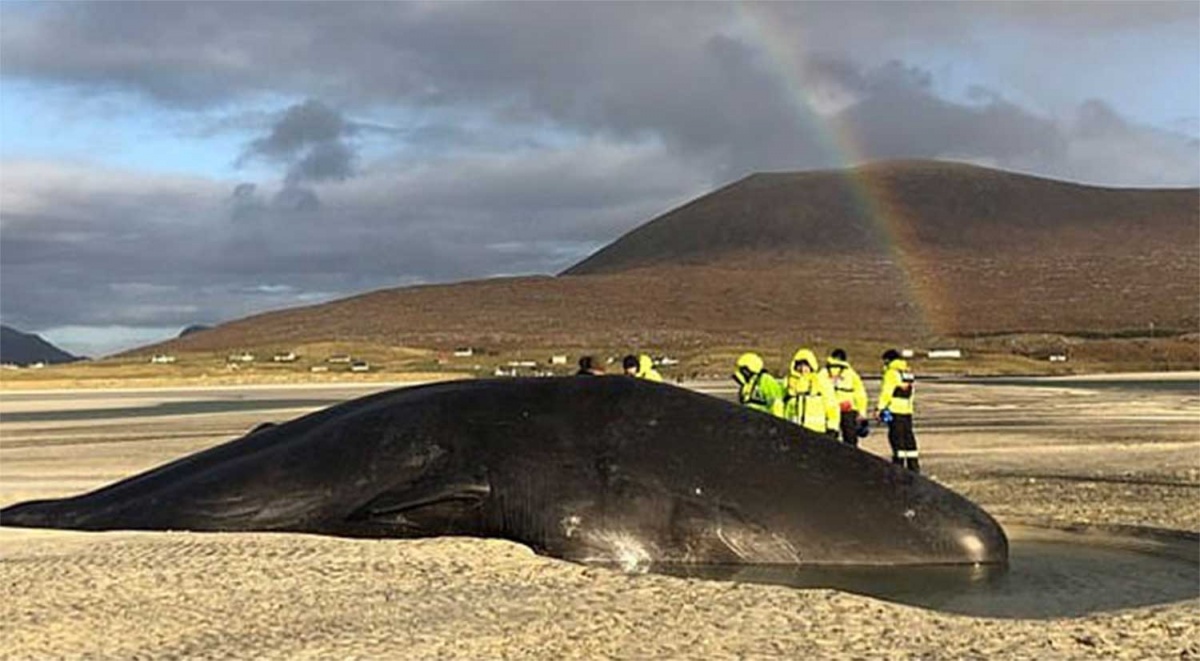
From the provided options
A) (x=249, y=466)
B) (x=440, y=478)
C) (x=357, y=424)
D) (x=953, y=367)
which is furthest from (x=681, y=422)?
(x=953, y=367)

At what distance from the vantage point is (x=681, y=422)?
11484mm

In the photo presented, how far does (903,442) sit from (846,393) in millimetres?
1001

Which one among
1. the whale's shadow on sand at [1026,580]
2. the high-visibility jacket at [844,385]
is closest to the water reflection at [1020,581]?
the whale's shadow on sand at [1026,580]

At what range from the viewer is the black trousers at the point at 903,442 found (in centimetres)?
1741

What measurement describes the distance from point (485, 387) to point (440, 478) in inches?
47.8

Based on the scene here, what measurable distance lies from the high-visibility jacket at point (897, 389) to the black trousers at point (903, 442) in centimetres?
11

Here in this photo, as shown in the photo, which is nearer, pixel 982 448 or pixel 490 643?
pixel 490 643

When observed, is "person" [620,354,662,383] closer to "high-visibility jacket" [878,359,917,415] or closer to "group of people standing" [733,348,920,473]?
"group of people standing" [733,348,920,473]

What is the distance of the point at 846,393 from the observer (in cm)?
1794

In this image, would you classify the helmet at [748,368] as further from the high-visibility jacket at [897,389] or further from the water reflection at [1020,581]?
the water reflection at [1020,581]

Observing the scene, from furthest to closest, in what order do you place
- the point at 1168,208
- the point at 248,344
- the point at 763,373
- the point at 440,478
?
the point at 1168,208 → the point at 248,344 → the point at 763,373 → the point at 440,478

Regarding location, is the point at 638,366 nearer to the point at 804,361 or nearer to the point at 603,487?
the point at 804,361

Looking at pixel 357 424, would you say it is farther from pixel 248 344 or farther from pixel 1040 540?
pixel 248 344

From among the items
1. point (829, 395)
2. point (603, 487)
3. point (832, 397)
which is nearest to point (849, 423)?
point (832, 397)
